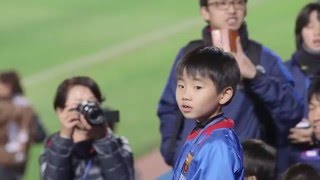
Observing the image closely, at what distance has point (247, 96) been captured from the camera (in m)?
5.52

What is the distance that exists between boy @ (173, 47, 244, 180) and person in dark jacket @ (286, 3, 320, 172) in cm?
165

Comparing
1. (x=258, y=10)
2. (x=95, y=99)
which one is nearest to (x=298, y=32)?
(x=95, y=99)

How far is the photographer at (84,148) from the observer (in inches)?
218

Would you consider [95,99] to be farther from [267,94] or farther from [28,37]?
[28,37]

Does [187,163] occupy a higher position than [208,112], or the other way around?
[208,112]

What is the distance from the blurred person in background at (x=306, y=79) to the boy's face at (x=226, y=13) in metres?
0.58

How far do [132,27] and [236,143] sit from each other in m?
9.70

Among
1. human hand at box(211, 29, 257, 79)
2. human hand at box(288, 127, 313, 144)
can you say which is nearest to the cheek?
human hand at box(288, 127, 313, 144)

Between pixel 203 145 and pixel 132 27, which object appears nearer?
pixel 203 145

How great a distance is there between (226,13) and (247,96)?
0.49 metres

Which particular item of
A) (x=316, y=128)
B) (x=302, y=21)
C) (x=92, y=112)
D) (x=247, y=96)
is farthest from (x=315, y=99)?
(x=92, y=112)

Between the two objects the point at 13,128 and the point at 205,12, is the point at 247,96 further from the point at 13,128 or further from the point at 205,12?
the point at 13,128

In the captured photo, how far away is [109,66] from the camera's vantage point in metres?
12.0

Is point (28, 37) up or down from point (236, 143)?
down
